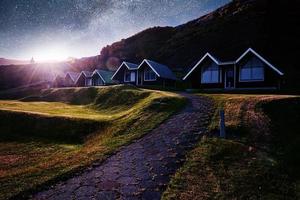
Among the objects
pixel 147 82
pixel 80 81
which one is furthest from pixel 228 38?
pixel 80 81

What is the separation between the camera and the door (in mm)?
38688

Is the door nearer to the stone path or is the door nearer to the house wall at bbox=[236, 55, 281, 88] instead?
the house wall at bbox=[236, 55, 281, 88]

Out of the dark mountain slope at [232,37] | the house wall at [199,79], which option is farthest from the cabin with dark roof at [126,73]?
the dark mountain slope at [232,37]

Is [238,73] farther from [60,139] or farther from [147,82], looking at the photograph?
[60,139]

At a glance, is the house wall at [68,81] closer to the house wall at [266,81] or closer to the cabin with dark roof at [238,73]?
the cabin with dark roof at [238,73]

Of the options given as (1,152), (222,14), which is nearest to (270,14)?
(222,14)

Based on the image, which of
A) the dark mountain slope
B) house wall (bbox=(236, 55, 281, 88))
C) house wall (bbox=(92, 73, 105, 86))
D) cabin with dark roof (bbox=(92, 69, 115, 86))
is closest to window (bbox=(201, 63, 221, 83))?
house wall (bbox=(236, 55, 281, 88))

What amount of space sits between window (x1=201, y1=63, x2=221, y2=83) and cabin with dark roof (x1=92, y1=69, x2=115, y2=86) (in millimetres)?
26322

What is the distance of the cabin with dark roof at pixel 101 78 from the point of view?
62031 mm

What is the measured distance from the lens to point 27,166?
13539 mm

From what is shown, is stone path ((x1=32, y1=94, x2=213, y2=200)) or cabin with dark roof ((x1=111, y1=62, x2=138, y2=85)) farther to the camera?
cabin with dark roof ((x1=111, y1=62, x2=138, y2=85))

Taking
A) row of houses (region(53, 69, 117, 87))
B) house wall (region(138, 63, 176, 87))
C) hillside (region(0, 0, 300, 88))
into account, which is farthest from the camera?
hillside (region(0, 0, 300, 88))

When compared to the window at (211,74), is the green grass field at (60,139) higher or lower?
lower

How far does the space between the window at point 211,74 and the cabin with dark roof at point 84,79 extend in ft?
112
